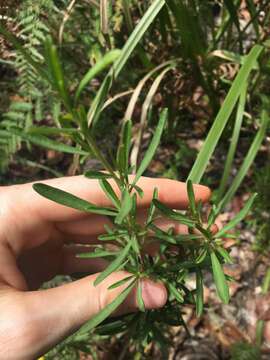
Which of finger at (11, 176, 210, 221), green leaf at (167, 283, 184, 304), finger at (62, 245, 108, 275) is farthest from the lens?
finger at (62, 245, 108, 275)

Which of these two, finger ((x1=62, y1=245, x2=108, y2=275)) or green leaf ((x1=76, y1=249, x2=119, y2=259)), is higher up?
green leaf ((x1=76, y1=249, x2=119, y2=259))

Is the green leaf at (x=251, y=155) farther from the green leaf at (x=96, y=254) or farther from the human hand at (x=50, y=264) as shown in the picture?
the green leaf at (x=96, y=254)

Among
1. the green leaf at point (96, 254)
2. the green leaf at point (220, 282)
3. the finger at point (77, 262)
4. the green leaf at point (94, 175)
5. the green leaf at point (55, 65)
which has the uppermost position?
the green leaf at point (55, 65)

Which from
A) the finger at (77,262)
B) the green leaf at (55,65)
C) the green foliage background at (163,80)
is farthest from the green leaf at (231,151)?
the green leaf at (55,65)

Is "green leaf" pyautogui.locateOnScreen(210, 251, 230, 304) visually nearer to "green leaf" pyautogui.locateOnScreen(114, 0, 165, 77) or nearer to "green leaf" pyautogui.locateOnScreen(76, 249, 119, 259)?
"green leaf" pyautogui.locateOnScreen(76, 249, 119, 259)

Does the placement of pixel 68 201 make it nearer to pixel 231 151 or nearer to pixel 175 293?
pixel 175 293

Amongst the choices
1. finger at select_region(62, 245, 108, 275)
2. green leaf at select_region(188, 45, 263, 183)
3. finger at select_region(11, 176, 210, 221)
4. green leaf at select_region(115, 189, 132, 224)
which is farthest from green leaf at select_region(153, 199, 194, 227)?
finger at select_region(62, 245, 108, 275)

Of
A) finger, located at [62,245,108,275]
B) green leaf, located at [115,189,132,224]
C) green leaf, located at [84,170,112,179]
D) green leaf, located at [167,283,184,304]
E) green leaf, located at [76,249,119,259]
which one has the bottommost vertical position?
finger, located at [62,245,108,275]

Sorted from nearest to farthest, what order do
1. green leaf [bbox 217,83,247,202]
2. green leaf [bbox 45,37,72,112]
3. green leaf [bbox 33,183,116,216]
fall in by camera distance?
green leaf [bbox 45,37,72,112] < green leaf [bbox 33,183,116,216] < green leaf [bbox 217,83,247,202]
